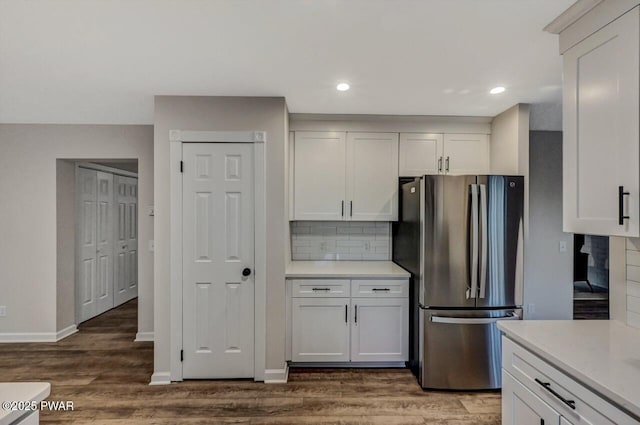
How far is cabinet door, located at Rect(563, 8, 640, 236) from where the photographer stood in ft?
4.29

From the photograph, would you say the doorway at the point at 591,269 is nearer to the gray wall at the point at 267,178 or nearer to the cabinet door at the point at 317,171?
the cabinet door at the point at 317,171

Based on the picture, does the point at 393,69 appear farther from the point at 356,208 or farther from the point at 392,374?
the point at 392,374

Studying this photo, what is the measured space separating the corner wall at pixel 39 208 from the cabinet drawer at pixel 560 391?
3.43m

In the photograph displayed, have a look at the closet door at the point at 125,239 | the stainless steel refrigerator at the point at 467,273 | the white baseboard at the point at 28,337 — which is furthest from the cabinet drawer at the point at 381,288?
the closet door at the point at 125,239

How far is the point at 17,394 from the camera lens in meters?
1.00

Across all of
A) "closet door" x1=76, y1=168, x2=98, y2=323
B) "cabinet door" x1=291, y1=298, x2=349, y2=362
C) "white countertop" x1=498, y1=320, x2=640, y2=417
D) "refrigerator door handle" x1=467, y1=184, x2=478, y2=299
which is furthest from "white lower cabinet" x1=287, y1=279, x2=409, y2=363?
"closet door" x1=76, y1=168, x2=98, y2=323

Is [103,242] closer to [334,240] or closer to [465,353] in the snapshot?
[334,240]

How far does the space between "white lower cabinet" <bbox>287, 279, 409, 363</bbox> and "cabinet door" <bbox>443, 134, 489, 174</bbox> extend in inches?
51.7

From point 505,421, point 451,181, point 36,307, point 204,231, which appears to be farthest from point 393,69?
point 36,307

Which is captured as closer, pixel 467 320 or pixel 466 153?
pixel 467 320

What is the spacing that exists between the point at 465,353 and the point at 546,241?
1.87 metres

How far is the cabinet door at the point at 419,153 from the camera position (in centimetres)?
339

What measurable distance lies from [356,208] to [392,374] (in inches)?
61.8

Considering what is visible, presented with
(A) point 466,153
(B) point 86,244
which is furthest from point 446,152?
(B) point 86,244
